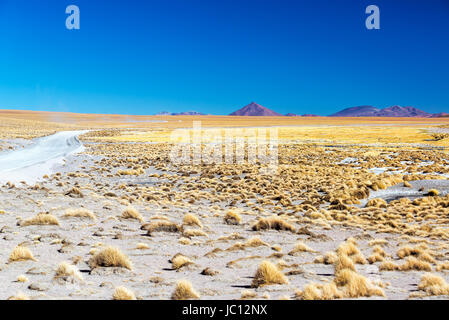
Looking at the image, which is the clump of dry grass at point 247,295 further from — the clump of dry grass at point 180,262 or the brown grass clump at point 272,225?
the brown grass clump at point 272,225

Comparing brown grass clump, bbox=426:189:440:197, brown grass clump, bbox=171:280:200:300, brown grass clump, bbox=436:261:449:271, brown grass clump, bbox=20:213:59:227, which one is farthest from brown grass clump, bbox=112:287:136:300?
brown grass clump, bbox=426:189:440:197

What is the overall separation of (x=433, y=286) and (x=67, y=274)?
6.85 m

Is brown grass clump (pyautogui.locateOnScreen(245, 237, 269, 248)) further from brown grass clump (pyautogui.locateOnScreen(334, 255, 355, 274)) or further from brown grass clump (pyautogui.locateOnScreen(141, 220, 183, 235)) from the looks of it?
brown grass clump (pyautogui.locateOnScreen(334, 255, 355, 274))

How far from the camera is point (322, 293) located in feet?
20.8

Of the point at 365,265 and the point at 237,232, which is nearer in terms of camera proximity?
the point at 365,265

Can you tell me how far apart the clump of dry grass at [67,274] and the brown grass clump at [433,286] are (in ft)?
21.1

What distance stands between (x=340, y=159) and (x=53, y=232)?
33873 mm

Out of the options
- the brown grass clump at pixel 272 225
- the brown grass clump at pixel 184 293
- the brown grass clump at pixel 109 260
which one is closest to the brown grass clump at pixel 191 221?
the brown grass clump at pixel 272 225

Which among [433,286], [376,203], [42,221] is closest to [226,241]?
[433,286]

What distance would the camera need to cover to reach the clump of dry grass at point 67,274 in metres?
7.18
